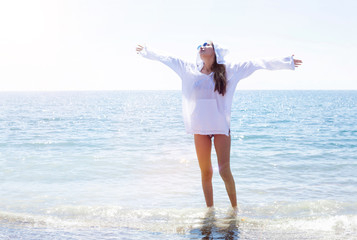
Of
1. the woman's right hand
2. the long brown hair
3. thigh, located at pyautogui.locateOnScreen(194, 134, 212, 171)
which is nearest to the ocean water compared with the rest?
thigh, located at pyautogui.locateOnScreen(194, 134, 212, 171)

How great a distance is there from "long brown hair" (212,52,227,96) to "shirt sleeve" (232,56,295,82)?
13 centimetres

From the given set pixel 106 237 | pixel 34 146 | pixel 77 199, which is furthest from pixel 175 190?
pixel 34 146

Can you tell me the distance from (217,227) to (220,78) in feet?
5.57

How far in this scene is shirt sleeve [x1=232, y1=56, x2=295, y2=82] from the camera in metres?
4.07

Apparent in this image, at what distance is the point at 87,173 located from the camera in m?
8.92

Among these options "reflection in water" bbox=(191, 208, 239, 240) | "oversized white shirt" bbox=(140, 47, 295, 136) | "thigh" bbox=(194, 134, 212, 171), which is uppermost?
"oversized white shirt" bbox=(140, 47, 295, 136)

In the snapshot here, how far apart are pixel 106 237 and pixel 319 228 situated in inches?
93.3

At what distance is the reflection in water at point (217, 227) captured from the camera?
4.00m

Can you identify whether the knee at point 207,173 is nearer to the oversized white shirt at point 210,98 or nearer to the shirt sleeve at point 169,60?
the oversized white shirt at point 210,98

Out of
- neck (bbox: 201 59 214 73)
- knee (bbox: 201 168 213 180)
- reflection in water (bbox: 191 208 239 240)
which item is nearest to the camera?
reflection in water (bbox: 191 208 239 240)

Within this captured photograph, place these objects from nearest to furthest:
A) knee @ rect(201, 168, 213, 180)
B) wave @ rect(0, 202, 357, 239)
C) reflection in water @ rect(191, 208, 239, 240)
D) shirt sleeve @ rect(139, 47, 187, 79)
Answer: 1. reflection in water @ rect(191, 208, 239, 240)
2. wave @ rect(0, 202, 357, 239)
3. shirt sleeve @ rect(139, 47, 187, 79)
4. knee @ rect(201, 168, 213, 180)

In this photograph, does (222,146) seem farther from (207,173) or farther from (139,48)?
(139,48)

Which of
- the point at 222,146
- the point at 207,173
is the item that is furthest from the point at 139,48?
the point at 207,173

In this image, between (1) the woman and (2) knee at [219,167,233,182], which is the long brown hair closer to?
(1) the woman
